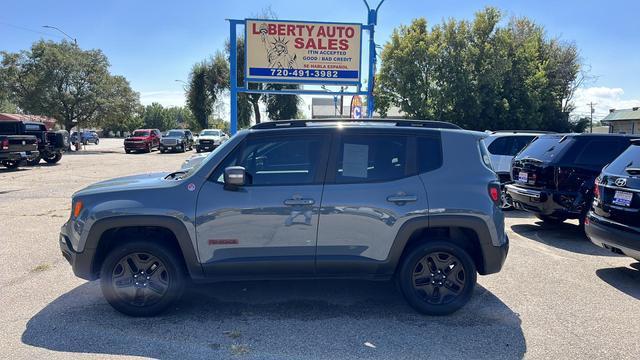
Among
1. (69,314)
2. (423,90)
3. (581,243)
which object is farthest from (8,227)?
(423,90)

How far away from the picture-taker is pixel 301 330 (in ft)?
13.0

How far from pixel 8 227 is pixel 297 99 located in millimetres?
31474

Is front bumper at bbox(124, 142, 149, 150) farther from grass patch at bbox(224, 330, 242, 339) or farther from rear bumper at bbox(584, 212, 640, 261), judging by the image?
rear bumper at bbox(584, 212, 640, 261)

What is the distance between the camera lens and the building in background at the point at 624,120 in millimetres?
51222

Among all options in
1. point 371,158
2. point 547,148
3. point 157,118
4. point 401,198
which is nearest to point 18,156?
point 371,158

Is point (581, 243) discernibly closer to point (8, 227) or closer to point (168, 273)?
point (168, 273)

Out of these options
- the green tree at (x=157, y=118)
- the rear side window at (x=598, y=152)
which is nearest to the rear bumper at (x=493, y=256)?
the rear side window at (x=598, y=152)

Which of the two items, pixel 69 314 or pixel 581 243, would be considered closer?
pixel 69 314

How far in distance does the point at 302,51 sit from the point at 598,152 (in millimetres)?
9466

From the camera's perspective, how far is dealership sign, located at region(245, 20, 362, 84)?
14336 mm

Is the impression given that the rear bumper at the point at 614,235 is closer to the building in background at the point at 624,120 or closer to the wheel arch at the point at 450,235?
the wheel arch at the point at 450,235

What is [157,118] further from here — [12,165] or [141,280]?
[141,280]

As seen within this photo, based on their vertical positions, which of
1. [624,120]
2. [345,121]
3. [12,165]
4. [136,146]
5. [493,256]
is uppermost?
[624,120]

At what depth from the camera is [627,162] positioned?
5383mm
